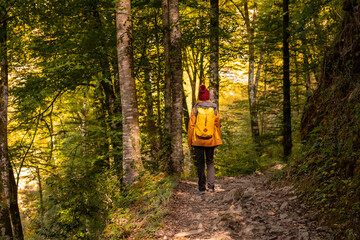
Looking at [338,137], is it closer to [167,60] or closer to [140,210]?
[140,210]

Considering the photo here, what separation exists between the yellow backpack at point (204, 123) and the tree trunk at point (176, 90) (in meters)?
1.50

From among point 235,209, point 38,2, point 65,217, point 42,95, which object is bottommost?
point 65,217

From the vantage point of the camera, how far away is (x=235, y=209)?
481 cm

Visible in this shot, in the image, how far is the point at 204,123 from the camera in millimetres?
6219

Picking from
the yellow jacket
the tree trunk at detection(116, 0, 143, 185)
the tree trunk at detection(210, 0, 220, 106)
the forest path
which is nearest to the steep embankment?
the forest path

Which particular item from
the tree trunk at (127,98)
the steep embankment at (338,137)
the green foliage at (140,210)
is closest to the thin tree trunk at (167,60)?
the tree trunk at (127,98)

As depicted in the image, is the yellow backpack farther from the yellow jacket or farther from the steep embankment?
the steep embankment

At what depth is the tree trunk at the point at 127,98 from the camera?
6.41 meters

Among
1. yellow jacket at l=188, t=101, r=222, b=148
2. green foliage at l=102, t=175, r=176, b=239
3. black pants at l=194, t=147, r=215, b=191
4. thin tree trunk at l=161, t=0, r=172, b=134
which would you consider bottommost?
green foliage at l=102, t=175, r=176, b=239

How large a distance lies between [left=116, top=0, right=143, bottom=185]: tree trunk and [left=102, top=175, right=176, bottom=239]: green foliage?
18.2 inches

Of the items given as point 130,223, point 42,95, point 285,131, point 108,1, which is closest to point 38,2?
point 108,1

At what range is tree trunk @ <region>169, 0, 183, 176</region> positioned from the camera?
761 centimetres

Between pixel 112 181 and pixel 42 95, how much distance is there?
425cm

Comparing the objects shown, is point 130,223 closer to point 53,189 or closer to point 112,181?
point 112,181
